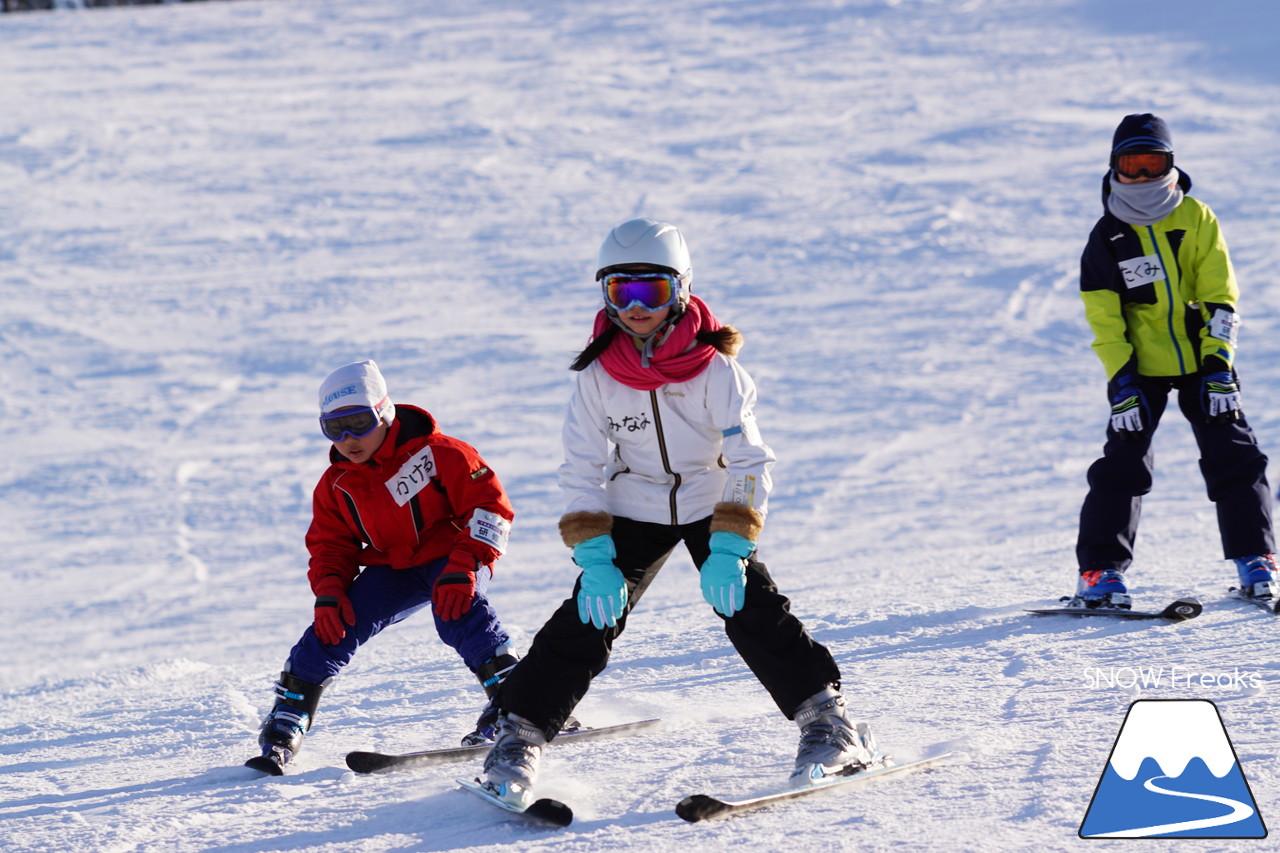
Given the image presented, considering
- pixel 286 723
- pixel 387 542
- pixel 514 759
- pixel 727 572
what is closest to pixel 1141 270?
pixel 727 572

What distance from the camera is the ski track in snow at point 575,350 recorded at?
355cm

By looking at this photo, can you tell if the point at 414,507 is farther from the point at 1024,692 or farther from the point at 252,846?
the point at 1024,692

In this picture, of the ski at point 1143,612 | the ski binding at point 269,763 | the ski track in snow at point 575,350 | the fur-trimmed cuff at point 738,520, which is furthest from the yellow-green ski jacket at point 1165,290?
the ski binding at point 269,763

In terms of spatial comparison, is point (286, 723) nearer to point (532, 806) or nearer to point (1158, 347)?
point (532, 806)

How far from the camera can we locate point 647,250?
3381 millimetres

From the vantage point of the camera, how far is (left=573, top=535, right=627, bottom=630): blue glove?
10.7 feet

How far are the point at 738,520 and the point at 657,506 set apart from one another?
0.94 feet

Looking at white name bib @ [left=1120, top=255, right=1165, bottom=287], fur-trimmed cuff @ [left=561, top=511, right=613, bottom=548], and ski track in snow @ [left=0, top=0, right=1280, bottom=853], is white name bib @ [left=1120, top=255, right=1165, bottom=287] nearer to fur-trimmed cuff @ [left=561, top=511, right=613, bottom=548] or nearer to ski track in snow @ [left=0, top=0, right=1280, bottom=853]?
ski track in snow @ [left=0, top=0, right=1280, bottom=853]

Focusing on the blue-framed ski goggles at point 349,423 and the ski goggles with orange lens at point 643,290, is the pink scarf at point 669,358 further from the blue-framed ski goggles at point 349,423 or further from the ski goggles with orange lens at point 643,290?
the blue-framed ski goggles at point 349,423

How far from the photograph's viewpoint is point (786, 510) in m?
10.2

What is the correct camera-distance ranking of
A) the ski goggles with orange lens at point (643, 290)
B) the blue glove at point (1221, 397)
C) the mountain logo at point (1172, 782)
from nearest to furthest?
the mountain logo at point (1172, 782) < the ski goggles with orange lens at point (643, 290) < the blue glove at point (1221, 397)

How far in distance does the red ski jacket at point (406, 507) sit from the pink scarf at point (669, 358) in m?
0.69

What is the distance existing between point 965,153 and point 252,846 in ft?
53.2

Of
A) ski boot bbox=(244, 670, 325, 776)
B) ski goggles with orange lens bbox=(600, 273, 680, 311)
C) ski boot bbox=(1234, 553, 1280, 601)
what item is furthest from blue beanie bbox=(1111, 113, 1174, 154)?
ski boot bbox=(244, 670, 325, 776)
